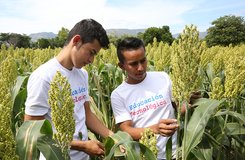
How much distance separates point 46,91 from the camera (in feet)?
5.93

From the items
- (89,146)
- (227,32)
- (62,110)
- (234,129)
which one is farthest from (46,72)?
(227,32)

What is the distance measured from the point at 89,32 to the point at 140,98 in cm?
62

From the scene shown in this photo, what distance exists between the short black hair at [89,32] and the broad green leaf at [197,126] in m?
0.78

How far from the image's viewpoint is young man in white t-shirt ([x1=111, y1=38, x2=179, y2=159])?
2.18m

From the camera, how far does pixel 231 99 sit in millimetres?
1864

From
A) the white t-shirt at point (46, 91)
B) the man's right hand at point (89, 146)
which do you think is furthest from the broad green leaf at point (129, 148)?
the white t-shirt at point (46, 91)

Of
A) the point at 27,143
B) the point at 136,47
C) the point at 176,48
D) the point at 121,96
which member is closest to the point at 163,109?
the point at 121,96

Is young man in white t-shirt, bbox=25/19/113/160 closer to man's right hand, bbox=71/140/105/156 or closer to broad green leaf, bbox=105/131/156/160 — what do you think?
man's right hand, bbox=71/140/105/156

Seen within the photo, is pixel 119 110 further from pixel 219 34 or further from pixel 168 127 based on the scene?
pixel 219 34

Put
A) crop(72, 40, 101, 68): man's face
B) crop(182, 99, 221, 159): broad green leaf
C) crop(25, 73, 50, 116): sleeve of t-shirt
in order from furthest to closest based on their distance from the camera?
1. crop(72, 40, 101, 68): man's face
2. crop(25, 73, 50, 116): sleeve of t-shirt
3. crop(182, 99, 221, 159): broad green leaf

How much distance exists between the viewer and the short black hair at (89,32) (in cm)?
196

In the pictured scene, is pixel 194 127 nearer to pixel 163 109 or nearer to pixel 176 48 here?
pixel 176 48

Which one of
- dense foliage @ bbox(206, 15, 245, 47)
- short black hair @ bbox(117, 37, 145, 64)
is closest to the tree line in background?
dense foliage @ bbox(206, 15, 245, 47)

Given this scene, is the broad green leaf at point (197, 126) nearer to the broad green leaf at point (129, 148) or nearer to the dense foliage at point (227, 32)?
the broad green leaf at point (129, 148)
